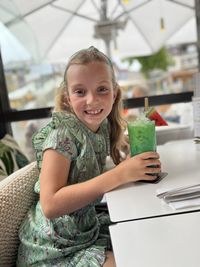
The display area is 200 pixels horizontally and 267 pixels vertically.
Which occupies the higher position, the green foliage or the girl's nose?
the green foliage

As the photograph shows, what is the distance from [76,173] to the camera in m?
1.11

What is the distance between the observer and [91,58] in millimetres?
1145

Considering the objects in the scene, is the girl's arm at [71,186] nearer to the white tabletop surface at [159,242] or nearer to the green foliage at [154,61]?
the white tabletop surface at [159,242]

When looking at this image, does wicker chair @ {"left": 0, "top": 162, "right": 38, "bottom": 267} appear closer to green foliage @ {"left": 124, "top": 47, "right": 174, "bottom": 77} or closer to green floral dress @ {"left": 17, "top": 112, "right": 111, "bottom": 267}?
green floral dress @ {"left": 17, "top": 112, "right": 111, "bottom": 267}

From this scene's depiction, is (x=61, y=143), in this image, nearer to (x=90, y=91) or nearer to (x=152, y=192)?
(x=90, y=91)

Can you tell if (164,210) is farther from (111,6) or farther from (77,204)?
(111,6)

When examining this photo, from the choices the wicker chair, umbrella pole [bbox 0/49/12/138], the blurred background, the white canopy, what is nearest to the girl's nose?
the wicker chair

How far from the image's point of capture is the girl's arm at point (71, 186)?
37.9 inches

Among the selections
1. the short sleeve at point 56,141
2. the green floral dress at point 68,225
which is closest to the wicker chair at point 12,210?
the green floral dress at point 68,225

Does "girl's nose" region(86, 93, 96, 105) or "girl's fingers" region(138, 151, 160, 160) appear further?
"girl's nose" region(86, 93, 96, 105)

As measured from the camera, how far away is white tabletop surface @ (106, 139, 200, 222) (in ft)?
2.78

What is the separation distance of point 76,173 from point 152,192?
0.29 metres

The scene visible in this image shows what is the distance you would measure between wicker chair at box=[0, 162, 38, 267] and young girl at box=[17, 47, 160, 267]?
41mm

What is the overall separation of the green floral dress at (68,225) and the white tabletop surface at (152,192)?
0.19 metres
